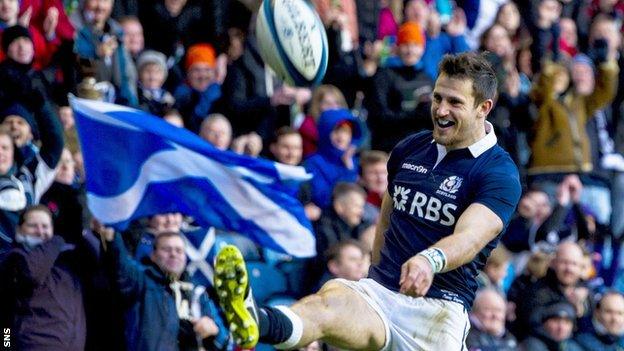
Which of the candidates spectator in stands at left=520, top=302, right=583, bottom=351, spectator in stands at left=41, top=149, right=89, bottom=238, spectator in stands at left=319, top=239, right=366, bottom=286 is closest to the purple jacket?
spectator in stands at left=41, top=149, right=89, bottom=238

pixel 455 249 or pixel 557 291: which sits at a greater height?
pixel 455 249

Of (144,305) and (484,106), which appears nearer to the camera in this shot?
(484,106)

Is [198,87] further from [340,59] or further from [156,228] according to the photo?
[156,228]

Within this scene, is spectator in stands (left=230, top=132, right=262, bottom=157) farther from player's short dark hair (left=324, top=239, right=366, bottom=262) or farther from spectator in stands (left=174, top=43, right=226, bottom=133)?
player's short dark hair (left=324, top=239, right=366, bottom=262)

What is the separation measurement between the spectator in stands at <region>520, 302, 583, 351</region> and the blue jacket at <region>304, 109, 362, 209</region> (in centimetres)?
220

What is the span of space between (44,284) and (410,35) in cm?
601

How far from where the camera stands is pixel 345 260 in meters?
13.9

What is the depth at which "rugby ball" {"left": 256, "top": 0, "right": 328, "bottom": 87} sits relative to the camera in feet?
38.2

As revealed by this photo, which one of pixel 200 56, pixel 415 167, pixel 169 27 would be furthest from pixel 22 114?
pixel 415 167

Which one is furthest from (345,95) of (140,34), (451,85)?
(451,85)

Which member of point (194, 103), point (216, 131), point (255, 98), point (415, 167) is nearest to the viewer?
point (415, 167)

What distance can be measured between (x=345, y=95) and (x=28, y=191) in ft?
15.7

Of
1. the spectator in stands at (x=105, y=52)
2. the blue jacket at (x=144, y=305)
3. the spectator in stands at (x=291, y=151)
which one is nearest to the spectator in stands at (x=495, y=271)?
the spectator in stands at (x=291, y=151)

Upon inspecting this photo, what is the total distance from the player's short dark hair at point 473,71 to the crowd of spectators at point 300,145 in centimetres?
302
